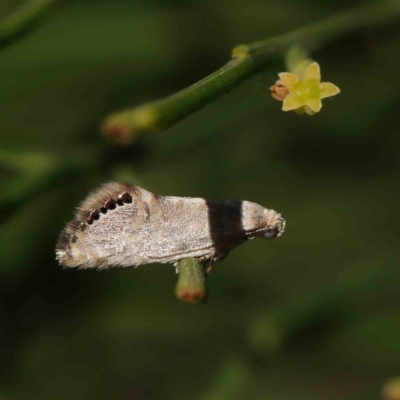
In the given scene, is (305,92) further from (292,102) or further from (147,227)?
(147,227)

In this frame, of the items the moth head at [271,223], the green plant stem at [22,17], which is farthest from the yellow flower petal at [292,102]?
the green plant stem at [22,17]

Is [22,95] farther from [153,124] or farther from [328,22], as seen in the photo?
[153,124]

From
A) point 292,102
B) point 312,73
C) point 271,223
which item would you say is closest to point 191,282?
point 271,223

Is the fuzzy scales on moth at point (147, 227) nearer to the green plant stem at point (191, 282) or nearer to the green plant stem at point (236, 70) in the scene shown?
the green plant stem at point (191, 282)

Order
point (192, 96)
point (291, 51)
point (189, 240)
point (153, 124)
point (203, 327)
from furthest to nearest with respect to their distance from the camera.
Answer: point (203, 327) < point (291, 51) < point (189, 240) < point (192, 96) < point (153, 124)

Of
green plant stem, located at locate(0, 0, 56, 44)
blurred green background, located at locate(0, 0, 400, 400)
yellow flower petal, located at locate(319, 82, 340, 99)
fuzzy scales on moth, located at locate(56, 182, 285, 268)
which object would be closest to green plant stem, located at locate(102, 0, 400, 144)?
yellow flower petal, located at locate(319, 82, 340, 99)

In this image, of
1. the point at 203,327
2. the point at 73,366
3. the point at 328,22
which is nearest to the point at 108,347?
the point at 73,366
